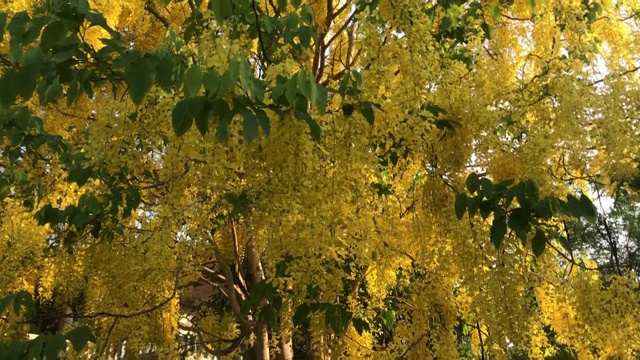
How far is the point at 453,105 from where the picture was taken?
109 inches

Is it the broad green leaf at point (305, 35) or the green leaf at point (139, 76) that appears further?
the broad green leaf at point (305, 35)

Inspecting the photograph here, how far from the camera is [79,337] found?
190 centimetres

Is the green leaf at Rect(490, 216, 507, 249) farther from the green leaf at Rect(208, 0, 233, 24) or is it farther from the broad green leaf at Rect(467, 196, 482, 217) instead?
the green leaf at Rect(208, 0, 233, 24)

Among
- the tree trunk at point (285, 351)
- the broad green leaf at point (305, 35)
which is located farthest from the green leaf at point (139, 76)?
the tree trunk at point (285, 351)

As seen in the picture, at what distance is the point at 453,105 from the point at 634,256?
599 inches

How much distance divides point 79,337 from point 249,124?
954 mm

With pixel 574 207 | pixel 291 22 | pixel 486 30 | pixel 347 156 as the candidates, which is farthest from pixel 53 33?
pixel 486 30

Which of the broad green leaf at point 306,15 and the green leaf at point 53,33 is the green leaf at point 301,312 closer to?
the broad green leaf at point 306,15

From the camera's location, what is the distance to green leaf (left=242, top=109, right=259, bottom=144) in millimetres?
1480

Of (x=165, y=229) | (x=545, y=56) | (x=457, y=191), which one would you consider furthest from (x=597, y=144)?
(x=165, y=229)

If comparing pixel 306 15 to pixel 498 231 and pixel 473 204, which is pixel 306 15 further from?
pixel 498 231

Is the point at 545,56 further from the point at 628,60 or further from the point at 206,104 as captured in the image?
the point at 206,104

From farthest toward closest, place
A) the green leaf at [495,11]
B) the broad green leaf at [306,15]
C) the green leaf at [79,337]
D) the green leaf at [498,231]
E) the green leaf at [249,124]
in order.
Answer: the green leaf at [495,11]
the broad green leaf at [306,15]
the green leaf at [498,231]
the green leaf at [79,337]
the green leaf at [249,124]

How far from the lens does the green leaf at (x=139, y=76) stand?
1.37 metres
